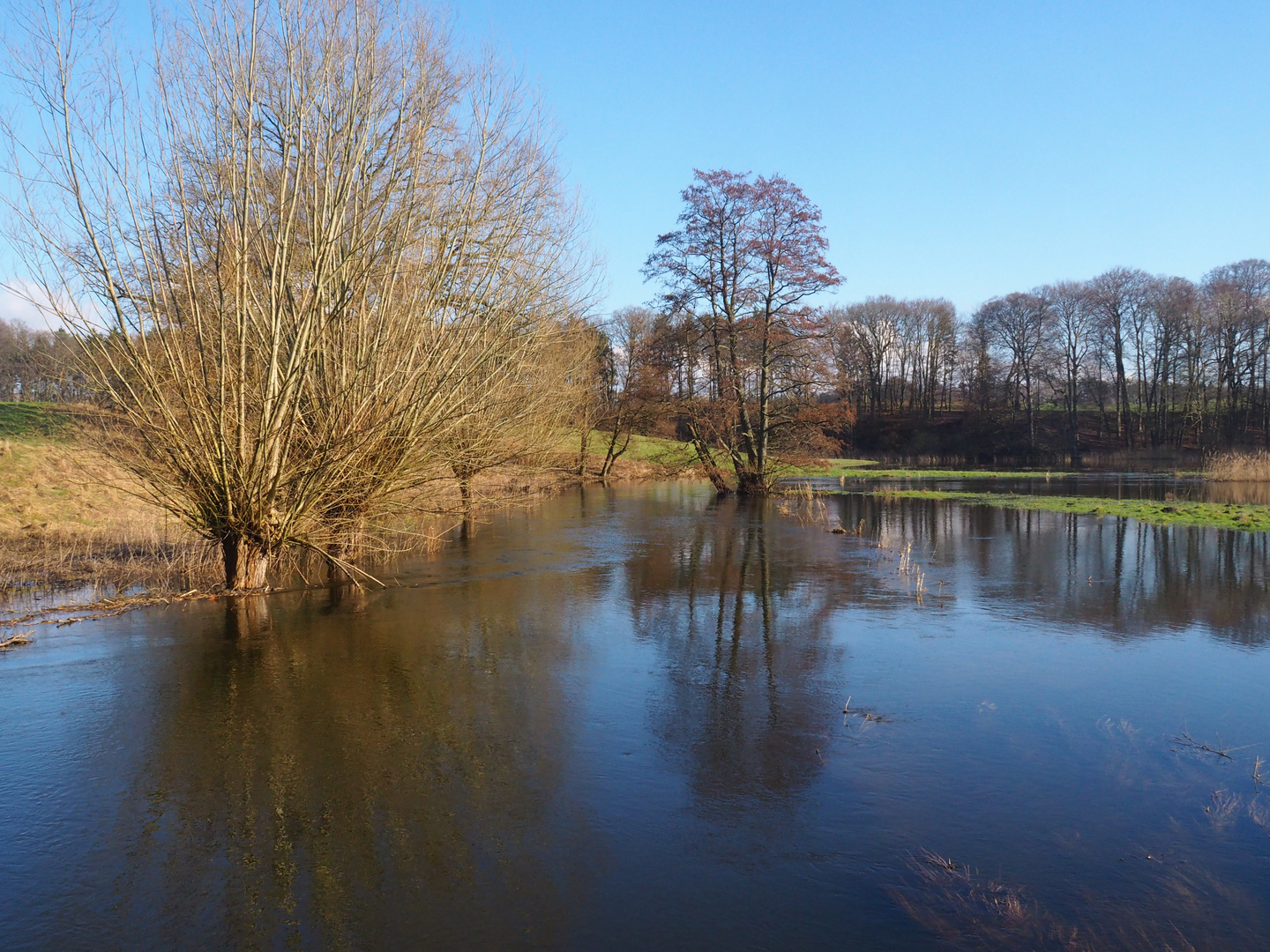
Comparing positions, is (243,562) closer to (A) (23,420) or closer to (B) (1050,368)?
(A) (23,420)

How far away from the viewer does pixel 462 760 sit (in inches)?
222

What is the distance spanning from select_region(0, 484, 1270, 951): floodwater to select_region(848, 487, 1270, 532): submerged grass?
10176 millimetres

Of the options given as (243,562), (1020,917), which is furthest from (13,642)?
(1020,917)

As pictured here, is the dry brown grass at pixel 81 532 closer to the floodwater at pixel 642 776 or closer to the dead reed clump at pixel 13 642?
the dead reed clump at pixel 13 642

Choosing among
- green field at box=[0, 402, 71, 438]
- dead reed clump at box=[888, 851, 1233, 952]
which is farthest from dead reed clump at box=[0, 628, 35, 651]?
green field at box=[0, 402, 71, 438]

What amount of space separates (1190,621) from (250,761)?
10.1m

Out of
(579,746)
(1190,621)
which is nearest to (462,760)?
(579,746)

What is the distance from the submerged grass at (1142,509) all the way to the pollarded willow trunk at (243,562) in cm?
1935

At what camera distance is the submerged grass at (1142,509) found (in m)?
19.3

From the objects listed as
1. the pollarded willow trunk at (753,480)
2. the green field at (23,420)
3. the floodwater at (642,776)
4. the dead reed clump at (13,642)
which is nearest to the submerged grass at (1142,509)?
the pollarded willow trunk at (753,480)

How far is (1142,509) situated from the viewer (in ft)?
72.6

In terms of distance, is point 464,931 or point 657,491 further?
point 657,491

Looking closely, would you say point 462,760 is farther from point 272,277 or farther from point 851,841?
point 272,277

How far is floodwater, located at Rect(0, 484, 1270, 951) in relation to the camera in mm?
3875
